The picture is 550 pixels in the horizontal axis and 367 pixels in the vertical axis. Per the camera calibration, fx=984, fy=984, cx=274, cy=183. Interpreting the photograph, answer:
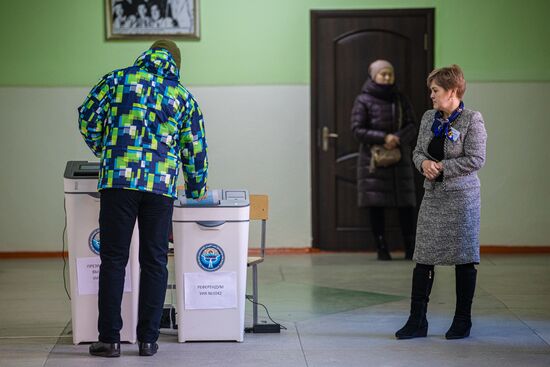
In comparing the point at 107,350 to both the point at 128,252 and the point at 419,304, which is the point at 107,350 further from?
the point at 419,304

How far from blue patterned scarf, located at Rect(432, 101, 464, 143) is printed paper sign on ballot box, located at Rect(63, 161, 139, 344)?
1.66 metres

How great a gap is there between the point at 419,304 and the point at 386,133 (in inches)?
135

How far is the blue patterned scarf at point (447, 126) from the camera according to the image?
16.8 feet

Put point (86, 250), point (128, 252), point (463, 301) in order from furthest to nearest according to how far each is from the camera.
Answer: point (463, 301) < point (86, 250) < point (128, 252)

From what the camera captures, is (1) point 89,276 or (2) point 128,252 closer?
(2) point 128,252

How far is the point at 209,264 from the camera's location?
5.11m

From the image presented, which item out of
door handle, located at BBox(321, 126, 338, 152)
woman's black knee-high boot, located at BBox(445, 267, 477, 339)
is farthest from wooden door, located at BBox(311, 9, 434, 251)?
woman's black knee-high boot, located at BBox(445, 267, 477, 339)

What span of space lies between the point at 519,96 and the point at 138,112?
5203 mm

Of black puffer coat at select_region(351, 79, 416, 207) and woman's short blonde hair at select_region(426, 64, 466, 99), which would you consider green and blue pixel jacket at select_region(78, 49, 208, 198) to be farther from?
black puffer coat at select_region(351, 79, 416, 207)

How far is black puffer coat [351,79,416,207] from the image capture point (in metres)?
8.45

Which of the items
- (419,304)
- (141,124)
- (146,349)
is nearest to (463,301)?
(419,304)

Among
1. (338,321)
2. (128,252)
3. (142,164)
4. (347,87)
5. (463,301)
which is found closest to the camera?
(142,164)

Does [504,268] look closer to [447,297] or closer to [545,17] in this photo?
[447,297]

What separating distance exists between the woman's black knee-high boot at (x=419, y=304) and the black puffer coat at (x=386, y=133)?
3.22 m
